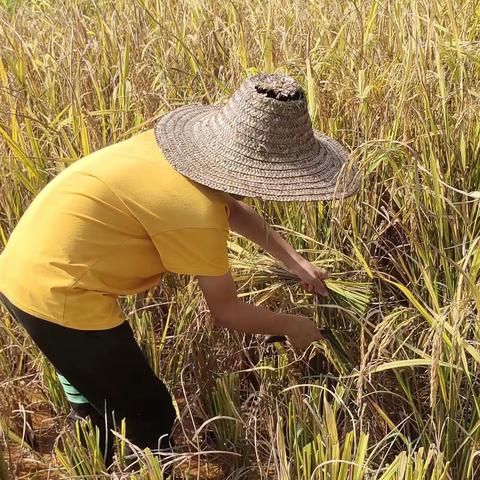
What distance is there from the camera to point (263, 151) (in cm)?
140

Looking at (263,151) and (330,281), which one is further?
(330,281)

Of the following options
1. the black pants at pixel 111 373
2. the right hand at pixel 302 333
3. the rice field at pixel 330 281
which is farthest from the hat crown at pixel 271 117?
the black pants at pixel 111 373

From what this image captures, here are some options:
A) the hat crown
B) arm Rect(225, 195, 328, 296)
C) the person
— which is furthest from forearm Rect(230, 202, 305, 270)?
the hat crown

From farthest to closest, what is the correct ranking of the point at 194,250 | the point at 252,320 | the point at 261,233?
the point at 261,233
the point at 252,320
the point at 194,250

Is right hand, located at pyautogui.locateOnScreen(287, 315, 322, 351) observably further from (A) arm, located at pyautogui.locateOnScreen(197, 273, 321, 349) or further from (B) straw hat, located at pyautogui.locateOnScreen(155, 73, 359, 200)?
(B) straw hat, located at pyautogui.locateOnScreen(155, 73, 359, 200)

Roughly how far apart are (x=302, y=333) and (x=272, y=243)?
22 centimetres

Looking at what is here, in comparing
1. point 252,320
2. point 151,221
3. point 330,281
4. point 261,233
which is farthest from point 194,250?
point 330,281

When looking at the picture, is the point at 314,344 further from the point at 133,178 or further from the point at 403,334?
the point at 133,178

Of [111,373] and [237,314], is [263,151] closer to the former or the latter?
[237,314]

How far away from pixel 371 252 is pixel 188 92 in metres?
0.80

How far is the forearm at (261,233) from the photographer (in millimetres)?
1604

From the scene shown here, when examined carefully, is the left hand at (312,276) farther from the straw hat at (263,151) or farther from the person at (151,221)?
the straw hat at (263,151)

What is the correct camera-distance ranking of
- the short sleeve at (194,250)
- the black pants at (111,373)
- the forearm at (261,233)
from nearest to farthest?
the short sleeve at (194,250)
the black pants at (111,373)
the forearm at (261,233)

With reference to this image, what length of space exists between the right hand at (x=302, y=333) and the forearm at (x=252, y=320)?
16mm
